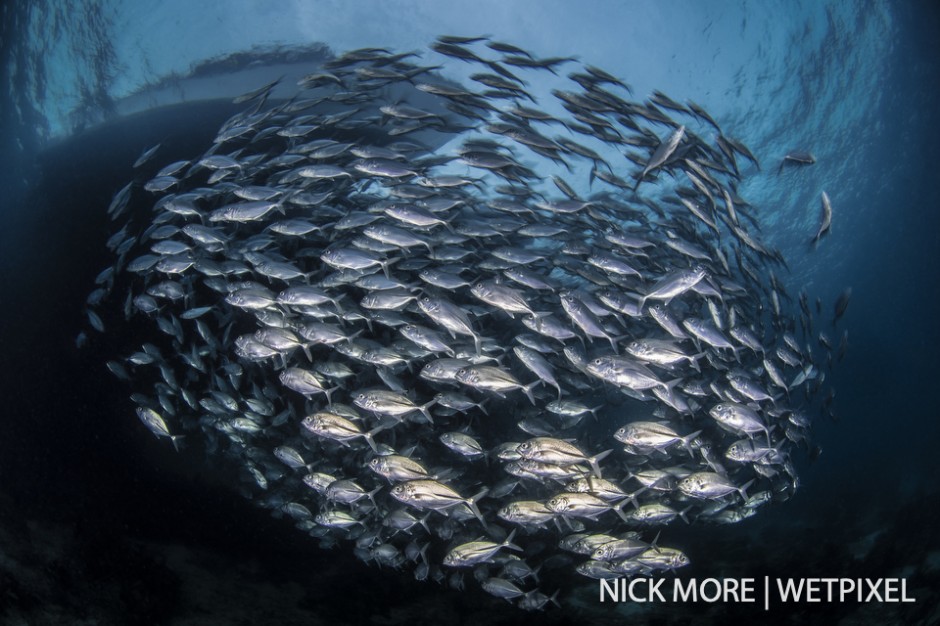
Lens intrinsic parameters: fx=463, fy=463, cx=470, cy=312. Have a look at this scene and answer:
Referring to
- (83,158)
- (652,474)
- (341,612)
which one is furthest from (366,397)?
(83,158)

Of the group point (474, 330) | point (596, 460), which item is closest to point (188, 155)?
point (474, 330)

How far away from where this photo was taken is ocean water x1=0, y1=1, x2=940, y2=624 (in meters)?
9.30

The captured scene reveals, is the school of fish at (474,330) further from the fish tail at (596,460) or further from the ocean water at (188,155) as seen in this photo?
the ocean water at (188,155)

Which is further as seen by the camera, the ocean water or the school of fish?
the ocean water

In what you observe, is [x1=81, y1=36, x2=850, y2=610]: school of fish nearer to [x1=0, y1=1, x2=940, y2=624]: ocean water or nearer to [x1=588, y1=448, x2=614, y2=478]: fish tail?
[x1=588, y1=448, x2=614, y2=478]: fish tail

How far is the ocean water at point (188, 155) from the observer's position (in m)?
9.30

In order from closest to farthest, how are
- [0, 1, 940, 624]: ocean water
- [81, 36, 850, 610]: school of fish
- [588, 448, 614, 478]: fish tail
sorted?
[588, 448, 614, 478]: fish tail < [81, 36, 850, 610]: school of fish < [0, 1, 940, 624]: ocean water

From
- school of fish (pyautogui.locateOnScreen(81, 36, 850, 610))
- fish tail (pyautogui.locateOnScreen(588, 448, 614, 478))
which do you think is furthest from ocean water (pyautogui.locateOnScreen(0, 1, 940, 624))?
fish tail (pyautogui.locateOnScreen(588, 448, 614, 478))

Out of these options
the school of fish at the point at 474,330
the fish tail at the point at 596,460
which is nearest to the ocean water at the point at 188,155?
the school of fish at the point at 474,330

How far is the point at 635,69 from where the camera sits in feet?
40.9

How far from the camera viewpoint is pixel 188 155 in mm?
10469

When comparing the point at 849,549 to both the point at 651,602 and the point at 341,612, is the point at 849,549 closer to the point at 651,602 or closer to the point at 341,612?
the point at 651,602

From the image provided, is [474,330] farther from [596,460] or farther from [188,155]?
[188,155]

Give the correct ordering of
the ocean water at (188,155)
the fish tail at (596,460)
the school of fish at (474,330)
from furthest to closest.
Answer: the ocean water at (188,155)
the school of fish at (474,330)
the fish tail at (596,460)
